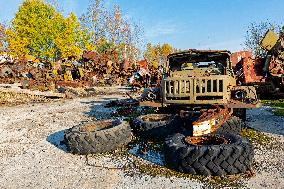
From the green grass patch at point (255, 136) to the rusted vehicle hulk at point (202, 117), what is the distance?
398 millimetres

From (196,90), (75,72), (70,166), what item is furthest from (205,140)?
(75,72)

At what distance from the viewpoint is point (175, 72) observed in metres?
7.30

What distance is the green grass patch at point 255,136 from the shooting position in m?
5.98

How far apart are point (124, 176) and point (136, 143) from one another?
1.73 metres

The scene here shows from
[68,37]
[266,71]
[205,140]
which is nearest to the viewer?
[205,140]

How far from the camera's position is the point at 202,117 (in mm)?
5238

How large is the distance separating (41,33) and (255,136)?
1511 inches

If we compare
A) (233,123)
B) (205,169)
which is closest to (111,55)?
(233,123)

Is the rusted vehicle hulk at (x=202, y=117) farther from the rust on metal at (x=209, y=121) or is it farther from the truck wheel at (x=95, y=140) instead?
the truck wheel at (x=95, y=140)

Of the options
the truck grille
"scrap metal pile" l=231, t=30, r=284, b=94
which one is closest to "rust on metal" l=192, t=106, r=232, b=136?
the truck grille

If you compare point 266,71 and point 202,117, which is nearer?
point 202,117

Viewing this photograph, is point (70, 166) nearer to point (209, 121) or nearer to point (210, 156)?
point (210, 156)

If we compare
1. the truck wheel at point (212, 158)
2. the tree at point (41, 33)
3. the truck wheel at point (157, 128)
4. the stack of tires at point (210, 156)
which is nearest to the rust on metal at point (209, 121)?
the stack of tires at point (210, 156)

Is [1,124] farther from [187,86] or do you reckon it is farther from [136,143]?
[187,86]
